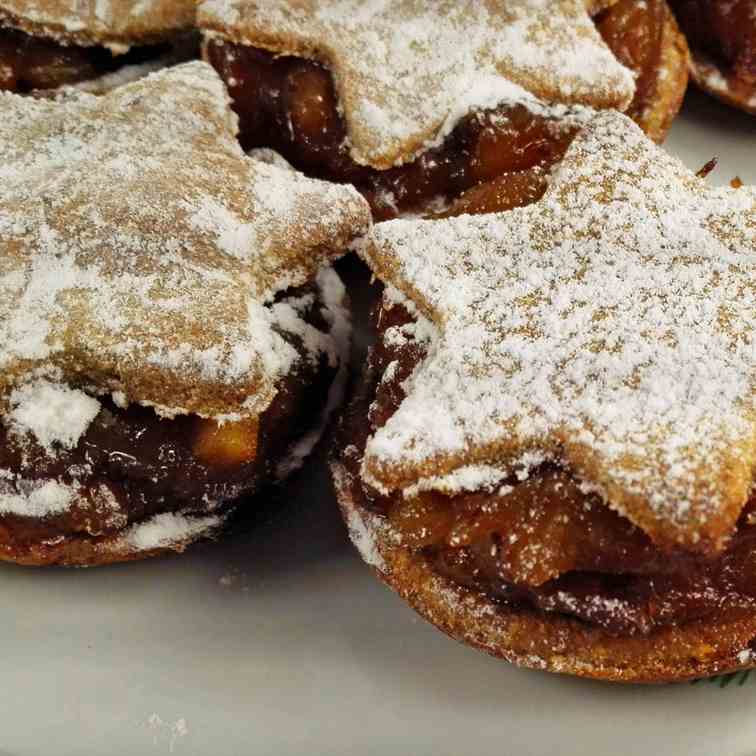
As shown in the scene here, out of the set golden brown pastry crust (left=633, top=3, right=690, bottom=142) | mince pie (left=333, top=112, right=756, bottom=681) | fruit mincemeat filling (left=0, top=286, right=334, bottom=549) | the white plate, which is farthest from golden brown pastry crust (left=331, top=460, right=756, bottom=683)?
golden brown pastry crust (left=633, top=3, right=690, bottom=142)

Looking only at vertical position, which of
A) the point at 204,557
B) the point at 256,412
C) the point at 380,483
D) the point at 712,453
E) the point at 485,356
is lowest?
the point at 204,557

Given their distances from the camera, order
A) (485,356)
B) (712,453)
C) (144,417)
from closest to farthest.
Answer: (712,453) < (485,356) < (144,417)

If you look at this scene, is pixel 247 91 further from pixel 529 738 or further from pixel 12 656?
pixel 529 738

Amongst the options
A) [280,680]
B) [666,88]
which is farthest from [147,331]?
[666,88]

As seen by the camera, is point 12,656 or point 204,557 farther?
point 204,557

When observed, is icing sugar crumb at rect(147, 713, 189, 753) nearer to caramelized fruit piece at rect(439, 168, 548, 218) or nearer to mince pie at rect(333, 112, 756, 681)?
mince pie at rect(333, 112, 756, 681)

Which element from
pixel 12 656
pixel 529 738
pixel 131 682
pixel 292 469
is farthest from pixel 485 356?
pixel 12 656

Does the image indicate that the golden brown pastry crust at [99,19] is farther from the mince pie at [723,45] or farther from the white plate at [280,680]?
the mince pie at [723,45]
